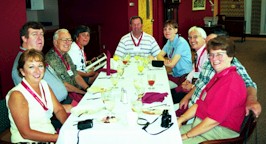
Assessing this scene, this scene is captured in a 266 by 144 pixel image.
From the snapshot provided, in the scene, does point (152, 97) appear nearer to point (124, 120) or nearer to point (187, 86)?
point (124, 120)

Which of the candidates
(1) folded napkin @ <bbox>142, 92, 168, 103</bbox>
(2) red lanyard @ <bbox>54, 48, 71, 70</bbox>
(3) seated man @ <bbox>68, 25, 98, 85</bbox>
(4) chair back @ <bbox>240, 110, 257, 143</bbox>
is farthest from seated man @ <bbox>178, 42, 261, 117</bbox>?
(3) seated man @ <bbox>68, 25, 98, 85</bbox>

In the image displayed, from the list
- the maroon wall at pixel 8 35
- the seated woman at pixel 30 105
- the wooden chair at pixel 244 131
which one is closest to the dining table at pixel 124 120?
the seated woman at pixel 30 105

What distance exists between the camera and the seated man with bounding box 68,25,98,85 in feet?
14.5

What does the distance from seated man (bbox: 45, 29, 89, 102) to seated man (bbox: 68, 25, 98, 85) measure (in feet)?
1.10

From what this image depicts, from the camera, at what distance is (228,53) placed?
8.41 ft

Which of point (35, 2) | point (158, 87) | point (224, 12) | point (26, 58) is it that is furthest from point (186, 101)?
point (224, 12)

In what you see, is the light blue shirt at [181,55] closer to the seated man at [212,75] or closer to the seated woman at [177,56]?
the seated woman at [177,56]

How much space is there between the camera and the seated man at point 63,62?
376 cm

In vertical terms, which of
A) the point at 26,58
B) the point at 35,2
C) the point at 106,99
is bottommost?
the point at 106,99

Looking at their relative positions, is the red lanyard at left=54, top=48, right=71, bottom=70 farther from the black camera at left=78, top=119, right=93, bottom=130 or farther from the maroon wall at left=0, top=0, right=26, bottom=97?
the black camera at left=78, top=119, right=93, bottom=130

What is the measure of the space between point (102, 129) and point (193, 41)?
2.08m

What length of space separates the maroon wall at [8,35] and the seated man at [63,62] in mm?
763

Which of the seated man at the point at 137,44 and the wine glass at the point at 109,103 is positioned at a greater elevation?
the seated man at the point at 137,44

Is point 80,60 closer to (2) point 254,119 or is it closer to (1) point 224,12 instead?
(2) point 254,119
